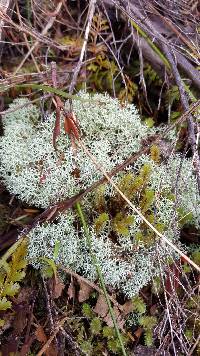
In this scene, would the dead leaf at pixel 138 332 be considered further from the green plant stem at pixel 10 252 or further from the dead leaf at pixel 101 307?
the green plant stem at pixel 10 252

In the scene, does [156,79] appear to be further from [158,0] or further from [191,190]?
[191,190]

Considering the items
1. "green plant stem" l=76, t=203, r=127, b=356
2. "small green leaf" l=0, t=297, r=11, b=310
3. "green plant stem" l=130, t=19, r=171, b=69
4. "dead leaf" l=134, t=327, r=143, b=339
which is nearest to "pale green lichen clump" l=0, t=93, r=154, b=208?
"green plant stem" l=76, t=203, r=127, b=356

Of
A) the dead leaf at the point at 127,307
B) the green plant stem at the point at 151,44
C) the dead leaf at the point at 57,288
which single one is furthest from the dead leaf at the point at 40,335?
the green plant stem at the point at 151,44

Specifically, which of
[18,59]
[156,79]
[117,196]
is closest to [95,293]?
[117,196]

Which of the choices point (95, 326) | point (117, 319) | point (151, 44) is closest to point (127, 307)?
point (117, 319)

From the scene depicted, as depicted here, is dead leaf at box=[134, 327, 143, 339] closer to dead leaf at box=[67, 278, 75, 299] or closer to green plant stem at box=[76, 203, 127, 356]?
green plant stem at box=[76, 203, 127, 356]

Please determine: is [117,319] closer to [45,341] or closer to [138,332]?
[138,332]
